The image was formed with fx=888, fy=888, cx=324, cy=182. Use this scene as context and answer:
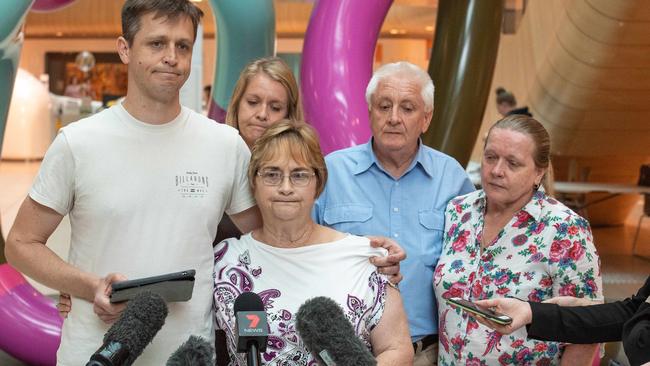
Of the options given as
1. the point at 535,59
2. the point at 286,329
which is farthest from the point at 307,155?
the point at 535,59

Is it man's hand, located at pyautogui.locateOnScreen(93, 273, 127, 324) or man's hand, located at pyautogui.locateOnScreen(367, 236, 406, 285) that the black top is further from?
man's hand, located at pyautogui.locateOnScreen(93, 273, 127, 324)

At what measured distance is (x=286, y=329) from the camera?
2197 millimetres

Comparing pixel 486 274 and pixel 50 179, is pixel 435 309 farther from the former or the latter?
pixel 50 179

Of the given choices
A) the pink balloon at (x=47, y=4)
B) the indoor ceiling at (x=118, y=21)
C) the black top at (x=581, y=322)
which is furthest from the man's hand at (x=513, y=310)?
the indoor ceiling at (x=118, y=21)

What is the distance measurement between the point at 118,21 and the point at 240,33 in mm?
19336

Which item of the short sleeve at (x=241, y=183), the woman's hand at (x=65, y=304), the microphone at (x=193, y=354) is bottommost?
the woman's hand at (x=65, y=304)

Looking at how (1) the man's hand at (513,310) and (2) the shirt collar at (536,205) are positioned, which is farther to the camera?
(2) the shirt collar at (536,205)

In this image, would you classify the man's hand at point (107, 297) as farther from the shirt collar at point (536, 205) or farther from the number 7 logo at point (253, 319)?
the shirt collar at point (536, 205)

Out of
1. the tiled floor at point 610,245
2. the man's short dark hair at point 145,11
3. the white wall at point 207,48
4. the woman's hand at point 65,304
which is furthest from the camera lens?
the white wall at point 207,48

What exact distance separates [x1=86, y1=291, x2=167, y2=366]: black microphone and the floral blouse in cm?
101

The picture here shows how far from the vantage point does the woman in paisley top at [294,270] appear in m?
2.23

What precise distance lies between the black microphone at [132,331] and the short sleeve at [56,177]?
0.44m

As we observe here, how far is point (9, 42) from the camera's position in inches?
138

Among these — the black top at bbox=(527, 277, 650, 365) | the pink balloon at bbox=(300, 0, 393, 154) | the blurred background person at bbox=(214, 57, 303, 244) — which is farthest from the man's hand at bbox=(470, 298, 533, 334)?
the pink balloon at bbox=(300, 0, 393, 154)
